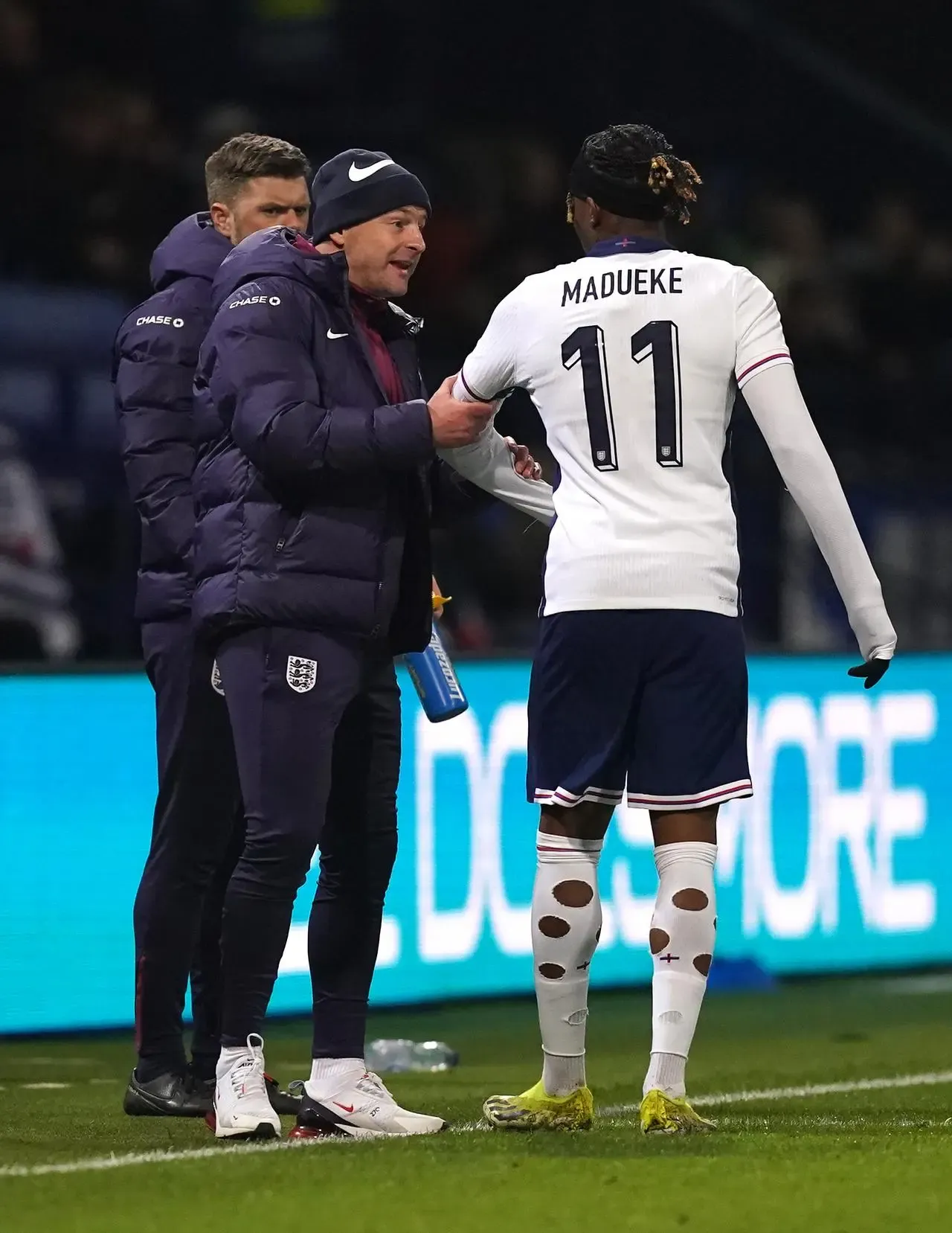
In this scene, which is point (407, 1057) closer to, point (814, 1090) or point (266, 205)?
point (814, 1090)

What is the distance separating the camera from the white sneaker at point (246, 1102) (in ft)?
14.2

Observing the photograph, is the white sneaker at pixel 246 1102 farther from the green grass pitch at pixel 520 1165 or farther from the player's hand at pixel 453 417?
the player's hand at pixel 453 417

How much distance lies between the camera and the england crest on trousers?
4.33 meters

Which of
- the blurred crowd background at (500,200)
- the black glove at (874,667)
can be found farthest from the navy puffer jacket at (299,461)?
the blurred crowd background at (500,200)

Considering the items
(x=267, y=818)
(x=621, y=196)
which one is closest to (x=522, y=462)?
(x=621, y=196)

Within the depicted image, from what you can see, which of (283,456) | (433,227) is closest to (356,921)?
(283,456)

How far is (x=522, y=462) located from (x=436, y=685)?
788 millimetres

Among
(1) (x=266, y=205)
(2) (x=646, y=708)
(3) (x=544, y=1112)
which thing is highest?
(1) (x=266, y=205)

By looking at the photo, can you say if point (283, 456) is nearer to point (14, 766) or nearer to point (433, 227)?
point (14, 766)

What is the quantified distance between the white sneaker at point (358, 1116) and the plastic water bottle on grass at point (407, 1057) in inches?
64.2

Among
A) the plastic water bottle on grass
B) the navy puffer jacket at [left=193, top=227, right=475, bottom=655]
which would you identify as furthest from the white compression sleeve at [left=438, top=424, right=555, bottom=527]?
the plastic water bottle on grass

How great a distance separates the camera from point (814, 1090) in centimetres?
550

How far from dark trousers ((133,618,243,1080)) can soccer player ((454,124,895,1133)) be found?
2.95ft

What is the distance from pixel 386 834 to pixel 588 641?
60 centimetres
